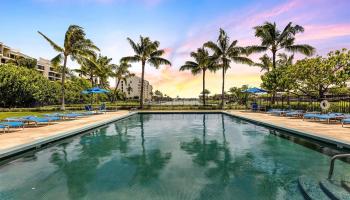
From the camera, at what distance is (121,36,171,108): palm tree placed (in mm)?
31562

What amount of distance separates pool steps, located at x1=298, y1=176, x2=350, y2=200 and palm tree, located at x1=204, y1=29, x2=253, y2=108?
2681 cm

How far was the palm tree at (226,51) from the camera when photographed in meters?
31.4

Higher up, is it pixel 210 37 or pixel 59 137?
pixel 210 37

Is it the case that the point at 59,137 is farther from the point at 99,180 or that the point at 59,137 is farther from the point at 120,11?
the point at 120,11

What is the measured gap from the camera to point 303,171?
6570 millimetres

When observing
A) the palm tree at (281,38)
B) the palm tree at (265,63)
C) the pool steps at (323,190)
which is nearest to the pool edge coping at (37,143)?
the pool steps at (323,190)

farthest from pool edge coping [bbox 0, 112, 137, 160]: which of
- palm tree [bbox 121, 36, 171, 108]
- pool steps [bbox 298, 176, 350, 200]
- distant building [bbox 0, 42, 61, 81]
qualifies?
distant building [bbox 0, 42, 61, 81]

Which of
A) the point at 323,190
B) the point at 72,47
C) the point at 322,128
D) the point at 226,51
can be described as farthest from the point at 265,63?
the point at 323,190

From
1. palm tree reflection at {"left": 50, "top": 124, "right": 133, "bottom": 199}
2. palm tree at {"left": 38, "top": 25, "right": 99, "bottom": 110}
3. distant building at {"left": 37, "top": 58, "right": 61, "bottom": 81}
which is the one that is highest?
distant building at {"left": 37, "top": 58, "right": 61, "bottom": 81}

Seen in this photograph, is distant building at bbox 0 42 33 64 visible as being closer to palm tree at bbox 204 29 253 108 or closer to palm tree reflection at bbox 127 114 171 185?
palm tree at bbox 204 29 253 108

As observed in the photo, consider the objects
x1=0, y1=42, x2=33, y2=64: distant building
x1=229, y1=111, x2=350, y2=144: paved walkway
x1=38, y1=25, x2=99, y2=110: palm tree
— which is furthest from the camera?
x1=0, y1=42, x2=33, y2=64: distant building

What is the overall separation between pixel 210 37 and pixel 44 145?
29.0 metres

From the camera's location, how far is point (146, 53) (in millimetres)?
31719

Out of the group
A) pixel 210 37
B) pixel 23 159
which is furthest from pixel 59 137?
pixel 210 37
